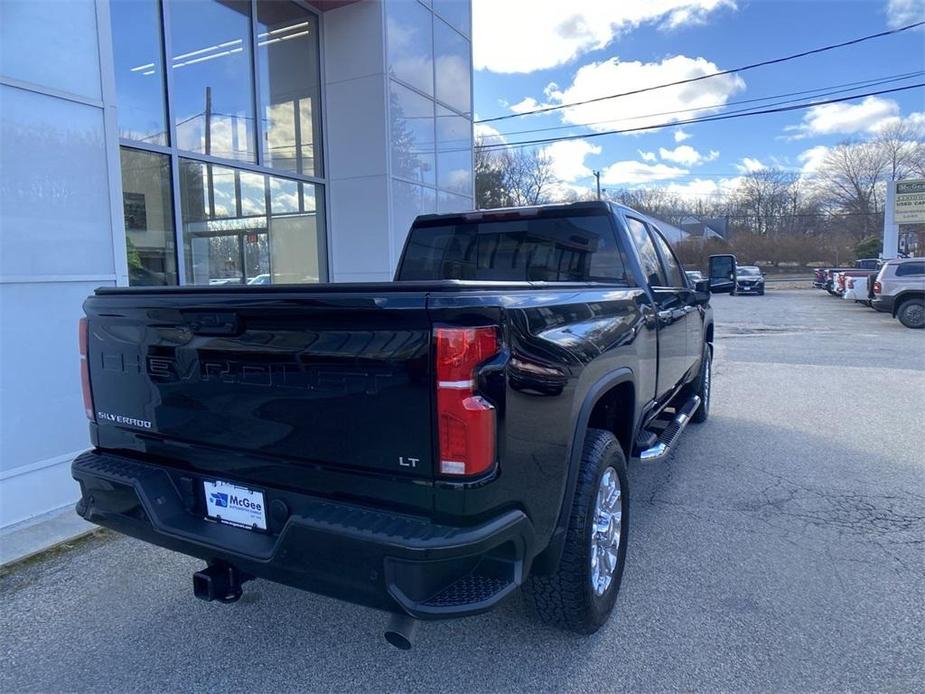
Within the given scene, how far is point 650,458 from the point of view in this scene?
3.64m

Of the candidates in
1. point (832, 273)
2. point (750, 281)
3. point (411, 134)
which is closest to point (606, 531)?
point (411, 134)

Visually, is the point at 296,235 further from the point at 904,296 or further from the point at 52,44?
the point at 904,296

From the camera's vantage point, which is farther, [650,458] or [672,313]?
[672,313]

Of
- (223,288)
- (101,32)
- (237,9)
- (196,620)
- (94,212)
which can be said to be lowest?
(196,620)

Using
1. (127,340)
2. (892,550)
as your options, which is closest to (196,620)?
(127,340)

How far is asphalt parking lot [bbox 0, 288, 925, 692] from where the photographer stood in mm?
2520

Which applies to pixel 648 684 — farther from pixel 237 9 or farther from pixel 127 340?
pixel 237 9

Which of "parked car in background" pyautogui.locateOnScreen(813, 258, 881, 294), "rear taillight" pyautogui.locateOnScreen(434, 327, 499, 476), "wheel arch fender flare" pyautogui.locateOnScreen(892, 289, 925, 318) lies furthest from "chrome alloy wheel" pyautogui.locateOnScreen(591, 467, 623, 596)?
"parked car in background" pyautogui.locateOnScreen(813, 258, 881, 294)

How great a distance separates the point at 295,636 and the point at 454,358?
1.74 metres

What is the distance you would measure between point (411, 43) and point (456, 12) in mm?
1790

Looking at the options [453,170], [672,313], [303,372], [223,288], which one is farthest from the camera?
[453,170]

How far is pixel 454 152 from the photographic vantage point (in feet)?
36.0

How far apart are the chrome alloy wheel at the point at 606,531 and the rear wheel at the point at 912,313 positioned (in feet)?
56.4

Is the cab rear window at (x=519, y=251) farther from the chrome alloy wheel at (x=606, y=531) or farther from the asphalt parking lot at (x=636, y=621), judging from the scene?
the asphalt parking lot at (x=636, y=621)
